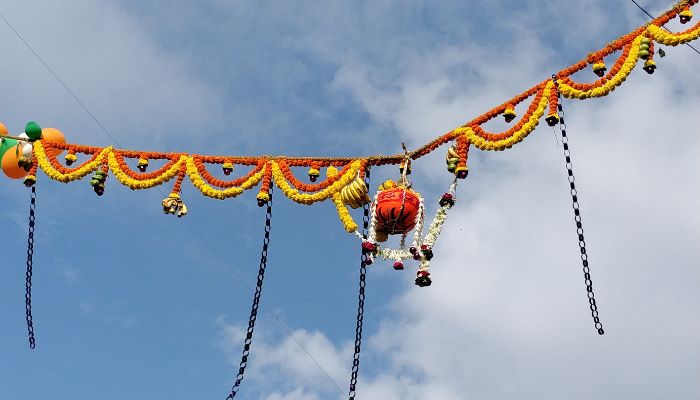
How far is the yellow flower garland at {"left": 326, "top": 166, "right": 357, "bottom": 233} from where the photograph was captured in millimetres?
12219

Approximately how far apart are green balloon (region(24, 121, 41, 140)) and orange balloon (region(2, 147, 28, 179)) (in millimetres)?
321

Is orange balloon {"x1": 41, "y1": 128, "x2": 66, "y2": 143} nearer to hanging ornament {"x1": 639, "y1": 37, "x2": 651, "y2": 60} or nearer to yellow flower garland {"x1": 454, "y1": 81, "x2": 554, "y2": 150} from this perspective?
yellow flower garland {"x1": 454, "y1": 81, "x2": 554, "y2": 150}

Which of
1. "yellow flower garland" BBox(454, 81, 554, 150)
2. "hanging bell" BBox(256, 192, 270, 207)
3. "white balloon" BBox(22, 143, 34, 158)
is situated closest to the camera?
"yellow flower garland" BBox(454, 81, 554, 150)

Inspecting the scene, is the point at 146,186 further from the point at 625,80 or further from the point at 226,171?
the point at 625,80

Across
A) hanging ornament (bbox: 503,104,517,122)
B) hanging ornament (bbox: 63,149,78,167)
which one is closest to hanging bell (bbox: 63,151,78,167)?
hanging ornament (bbox: 63,149,78,167)

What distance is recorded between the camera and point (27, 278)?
14.7 meters

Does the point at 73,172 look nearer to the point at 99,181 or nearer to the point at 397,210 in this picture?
the point at 99,181

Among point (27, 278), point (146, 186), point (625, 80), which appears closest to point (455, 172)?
point (625, 80)

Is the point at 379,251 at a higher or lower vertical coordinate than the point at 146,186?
lower

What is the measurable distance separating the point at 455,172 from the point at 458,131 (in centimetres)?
52

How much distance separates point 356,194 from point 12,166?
5224 millimetres

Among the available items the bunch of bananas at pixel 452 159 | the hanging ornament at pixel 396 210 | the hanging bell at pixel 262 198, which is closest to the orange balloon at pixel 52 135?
the hanging bell at pixel 262 198

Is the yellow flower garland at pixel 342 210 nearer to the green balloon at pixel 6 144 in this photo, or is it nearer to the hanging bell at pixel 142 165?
the hanging bell at pixel 142 165

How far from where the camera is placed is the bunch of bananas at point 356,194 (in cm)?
1227
